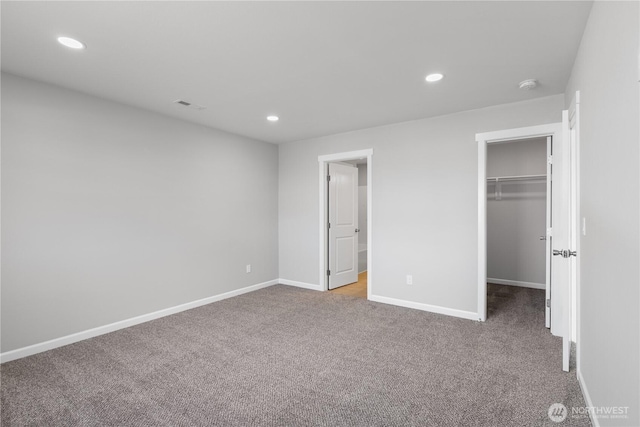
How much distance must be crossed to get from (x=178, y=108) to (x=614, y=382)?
4157 mm

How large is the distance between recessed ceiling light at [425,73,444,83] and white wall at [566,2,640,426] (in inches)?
38.1

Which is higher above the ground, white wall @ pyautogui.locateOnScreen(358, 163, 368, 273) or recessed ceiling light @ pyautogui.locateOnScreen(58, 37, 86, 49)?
recessed ceiling light @ pyautogui.locateOnScreen(58, 37, 86, 49)

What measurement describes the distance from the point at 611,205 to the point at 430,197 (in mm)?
2484

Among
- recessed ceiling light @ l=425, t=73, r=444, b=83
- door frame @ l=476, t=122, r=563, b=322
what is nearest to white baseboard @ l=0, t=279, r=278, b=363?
door frame @ l=476, t=122, r=563, b=322

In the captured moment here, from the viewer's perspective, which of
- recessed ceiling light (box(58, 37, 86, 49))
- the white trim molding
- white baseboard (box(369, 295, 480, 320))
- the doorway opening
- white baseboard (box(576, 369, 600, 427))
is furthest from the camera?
the white trim molding

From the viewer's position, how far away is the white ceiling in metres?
1.90

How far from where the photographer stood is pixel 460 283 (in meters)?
3.79

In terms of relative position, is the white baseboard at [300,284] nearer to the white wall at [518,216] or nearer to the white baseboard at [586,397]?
the white wall at [518,216]

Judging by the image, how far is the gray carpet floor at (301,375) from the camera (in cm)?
198

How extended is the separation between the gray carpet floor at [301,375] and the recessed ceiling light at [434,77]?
2.42 metres

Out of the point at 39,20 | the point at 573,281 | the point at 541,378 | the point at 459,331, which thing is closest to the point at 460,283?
the point at 459,331

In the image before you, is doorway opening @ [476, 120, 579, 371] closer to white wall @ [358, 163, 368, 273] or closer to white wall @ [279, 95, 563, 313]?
white wall @ [279, 95, 563, 313]

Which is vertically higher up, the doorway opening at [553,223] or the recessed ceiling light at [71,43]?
the recessed ceiling light at [71,43]

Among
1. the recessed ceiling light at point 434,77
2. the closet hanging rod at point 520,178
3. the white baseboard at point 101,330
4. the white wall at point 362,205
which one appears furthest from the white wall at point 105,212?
the closet hanging rod at point 520,178
